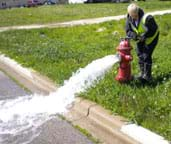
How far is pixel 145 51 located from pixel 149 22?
0.64 metres

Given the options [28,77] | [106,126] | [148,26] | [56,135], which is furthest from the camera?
[28,77]

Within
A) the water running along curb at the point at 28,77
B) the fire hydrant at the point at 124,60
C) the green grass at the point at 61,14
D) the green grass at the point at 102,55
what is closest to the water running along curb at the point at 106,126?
the green grass at the point at 102,55

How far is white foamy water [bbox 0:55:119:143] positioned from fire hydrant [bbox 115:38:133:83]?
2.00 ft

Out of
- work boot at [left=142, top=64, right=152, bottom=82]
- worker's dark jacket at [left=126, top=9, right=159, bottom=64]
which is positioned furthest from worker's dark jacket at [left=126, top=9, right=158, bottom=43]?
work boot at [left=142, top=64, right=152, bottom=82]

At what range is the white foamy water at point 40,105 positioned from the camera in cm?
763

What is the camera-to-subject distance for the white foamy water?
7.63 metres

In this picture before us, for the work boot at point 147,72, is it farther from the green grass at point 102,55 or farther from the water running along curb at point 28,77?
the water running along curb at point 28,77

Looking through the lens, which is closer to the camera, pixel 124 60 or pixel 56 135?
pixel 56 135

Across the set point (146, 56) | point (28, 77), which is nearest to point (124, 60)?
point (146, 56)

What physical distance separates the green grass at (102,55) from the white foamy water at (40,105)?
31 centimetres

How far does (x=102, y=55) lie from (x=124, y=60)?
4007 mm

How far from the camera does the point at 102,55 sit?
1230 cm

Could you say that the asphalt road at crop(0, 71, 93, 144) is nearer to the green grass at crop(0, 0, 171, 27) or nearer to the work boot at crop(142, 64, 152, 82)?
the work boot at crop(142, 64, 152, 82)

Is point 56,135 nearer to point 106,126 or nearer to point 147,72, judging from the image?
point 106,126
